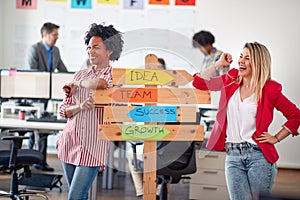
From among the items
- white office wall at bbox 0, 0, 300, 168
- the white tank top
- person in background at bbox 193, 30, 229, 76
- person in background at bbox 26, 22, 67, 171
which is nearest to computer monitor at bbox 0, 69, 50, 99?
person in background at bbox 26, 22, 67, 171

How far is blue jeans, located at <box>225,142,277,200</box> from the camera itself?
264 cm

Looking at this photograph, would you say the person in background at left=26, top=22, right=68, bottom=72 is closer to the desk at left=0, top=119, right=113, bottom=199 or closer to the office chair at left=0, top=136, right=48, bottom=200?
the desk at left=0, top=119, right=113, bottom=199

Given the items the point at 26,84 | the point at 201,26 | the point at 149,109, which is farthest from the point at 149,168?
the point at 201,26

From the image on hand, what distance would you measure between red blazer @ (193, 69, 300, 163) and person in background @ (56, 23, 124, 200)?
474 mm

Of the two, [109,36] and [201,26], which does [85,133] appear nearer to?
[109,36]

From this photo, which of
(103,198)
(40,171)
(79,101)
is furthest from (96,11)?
(79,101)

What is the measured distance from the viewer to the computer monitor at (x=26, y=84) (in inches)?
201

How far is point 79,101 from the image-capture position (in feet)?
8.80

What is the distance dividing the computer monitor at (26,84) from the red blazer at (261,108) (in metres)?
2.63

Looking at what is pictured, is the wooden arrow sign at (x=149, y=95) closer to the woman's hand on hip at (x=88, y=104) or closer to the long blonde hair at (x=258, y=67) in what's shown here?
the woman's hand on hip at (x=88, y=104)

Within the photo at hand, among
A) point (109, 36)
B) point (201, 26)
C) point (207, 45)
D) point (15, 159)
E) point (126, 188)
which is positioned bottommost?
point (126, 188)

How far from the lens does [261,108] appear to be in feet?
8.77

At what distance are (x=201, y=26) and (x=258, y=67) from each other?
3982 mm

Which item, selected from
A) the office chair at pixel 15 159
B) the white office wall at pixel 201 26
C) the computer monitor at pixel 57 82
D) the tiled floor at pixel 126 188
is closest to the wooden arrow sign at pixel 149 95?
the office chair at pixel 15 159
